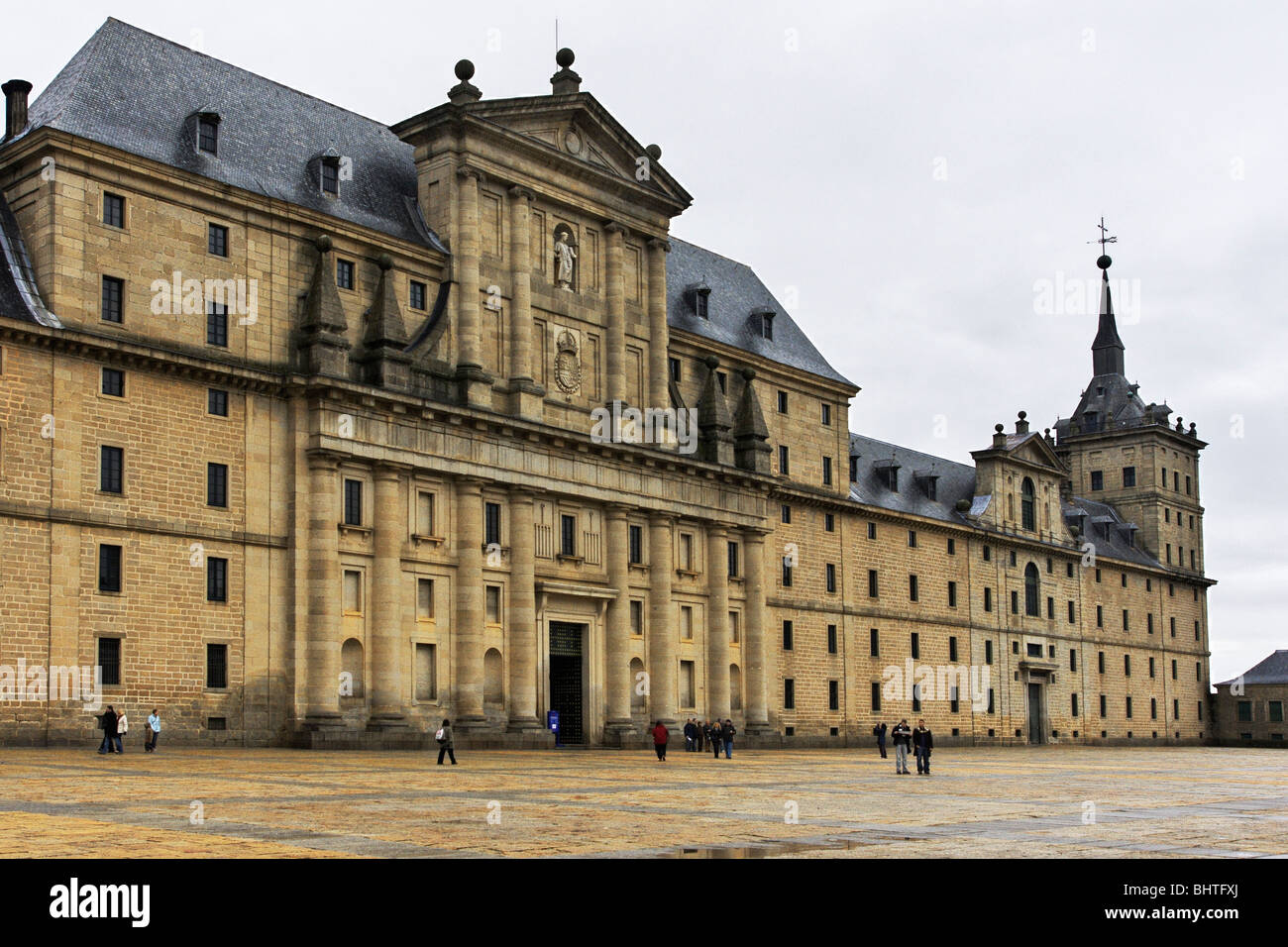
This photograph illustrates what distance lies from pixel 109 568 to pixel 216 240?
1200 centimetres

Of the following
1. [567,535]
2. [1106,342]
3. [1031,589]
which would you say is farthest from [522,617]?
[1106,342]

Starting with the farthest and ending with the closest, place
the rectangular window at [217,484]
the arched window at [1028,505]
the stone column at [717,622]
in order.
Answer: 1. the arched window at [1028,505]
2. the stone column at [717,622]
3. the rectangular window at [217,484]

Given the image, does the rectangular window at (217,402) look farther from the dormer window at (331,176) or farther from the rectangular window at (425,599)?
the dormer window at (331,176)

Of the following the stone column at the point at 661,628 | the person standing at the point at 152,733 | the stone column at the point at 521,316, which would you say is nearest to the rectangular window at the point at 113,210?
the person standing at the point at 152,733

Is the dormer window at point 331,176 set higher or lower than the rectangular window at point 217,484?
higher

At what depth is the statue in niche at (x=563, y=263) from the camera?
208 feet

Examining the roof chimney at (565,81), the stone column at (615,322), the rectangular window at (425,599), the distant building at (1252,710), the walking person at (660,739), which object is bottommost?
the distant building at (1252,710)

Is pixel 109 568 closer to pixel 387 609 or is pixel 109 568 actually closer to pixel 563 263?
pixel 387 609

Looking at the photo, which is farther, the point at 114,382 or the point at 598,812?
the point at 114,382

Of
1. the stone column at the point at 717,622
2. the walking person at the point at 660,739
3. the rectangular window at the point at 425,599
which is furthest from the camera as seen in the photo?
the stone column at the point at 717,622

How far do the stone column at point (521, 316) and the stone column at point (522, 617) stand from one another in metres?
3.74

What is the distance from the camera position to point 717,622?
6812cm

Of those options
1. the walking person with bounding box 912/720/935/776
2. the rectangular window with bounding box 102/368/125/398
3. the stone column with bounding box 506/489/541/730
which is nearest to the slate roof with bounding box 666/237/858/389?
the stone column with bounding box 506/489/541/730

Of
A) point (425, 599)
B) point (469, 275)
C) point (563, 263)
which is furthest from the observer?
point (563, 263)
